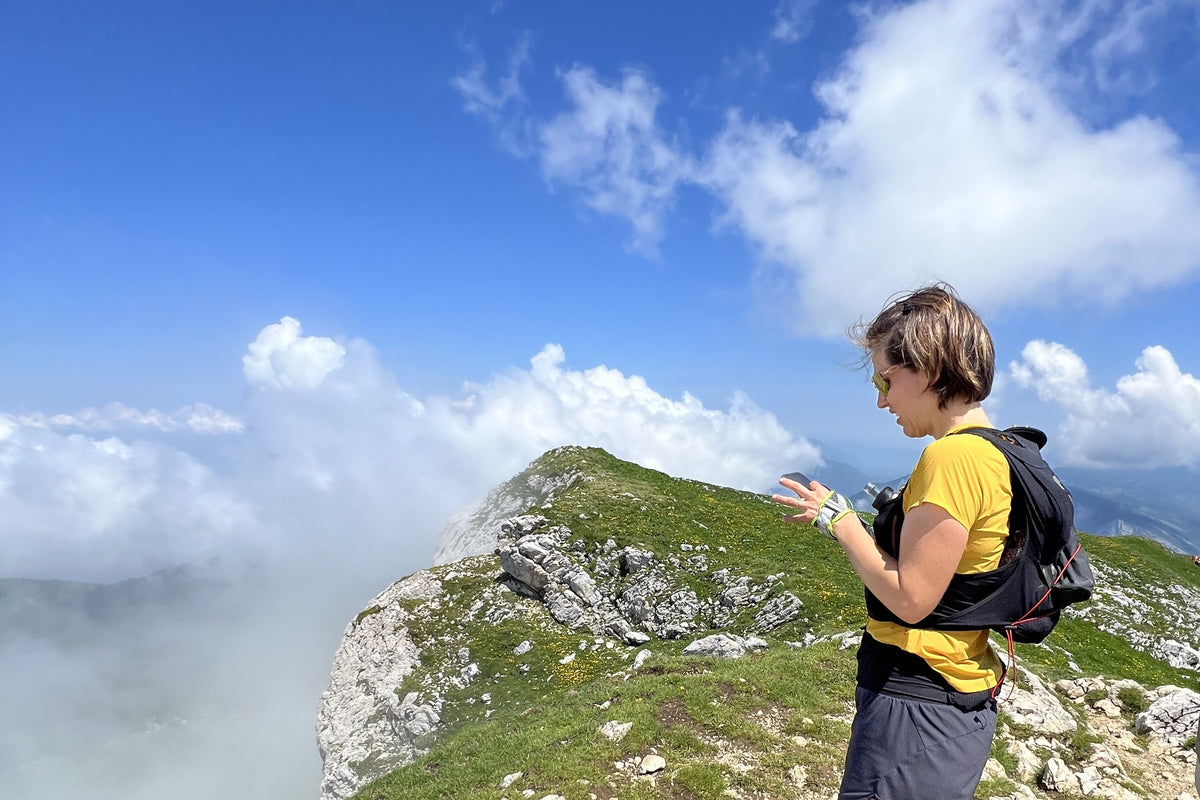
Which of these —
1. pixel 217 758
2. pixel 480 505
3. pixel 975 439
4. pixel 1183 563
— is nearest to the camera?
pixel 975 439

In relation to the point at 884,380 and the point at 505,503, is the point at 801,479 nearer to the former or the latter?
the point at 884,380

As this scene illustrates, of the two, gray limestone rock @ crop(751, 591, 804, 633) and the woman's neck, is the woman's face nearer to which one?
the woman's neck

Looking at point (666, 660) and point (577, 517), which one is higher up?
point (577, 517)

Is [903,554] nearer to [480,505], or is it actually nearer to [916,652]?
[916,652]

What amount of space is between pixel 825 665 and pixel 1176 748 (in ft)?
25.5

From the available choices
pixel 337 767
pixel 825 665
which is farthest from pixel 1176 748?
pixel 337 767

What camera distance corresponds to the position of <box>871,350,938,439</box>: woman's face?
3908 mm

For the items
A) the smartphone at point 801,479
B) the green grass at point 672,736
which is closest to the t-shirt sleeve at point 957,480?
the smartphone at point 801,479

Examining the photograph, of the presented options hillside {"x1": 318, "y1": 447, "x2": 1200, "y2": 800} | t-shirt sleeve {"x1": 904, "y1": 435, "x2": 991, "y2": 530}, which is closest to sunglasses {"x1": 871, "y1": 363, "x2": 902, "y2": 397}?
t-shirt sleeve {"x1": 904, "y1": 435, "x2": 991, "y2": 530}

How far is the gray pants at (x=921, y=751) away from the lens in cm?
377

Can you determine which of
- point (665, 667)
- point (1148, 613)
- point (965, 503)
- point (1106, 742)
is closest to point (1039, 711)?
point (1106, 742)

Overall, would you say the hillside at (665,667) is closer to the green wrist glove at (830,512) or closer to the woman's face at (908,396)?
the green wrist glove at (830,512)

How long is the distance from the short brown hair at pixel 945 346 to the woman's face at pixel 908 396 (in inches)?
1.8

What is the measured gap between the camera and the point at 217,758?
625 ft
